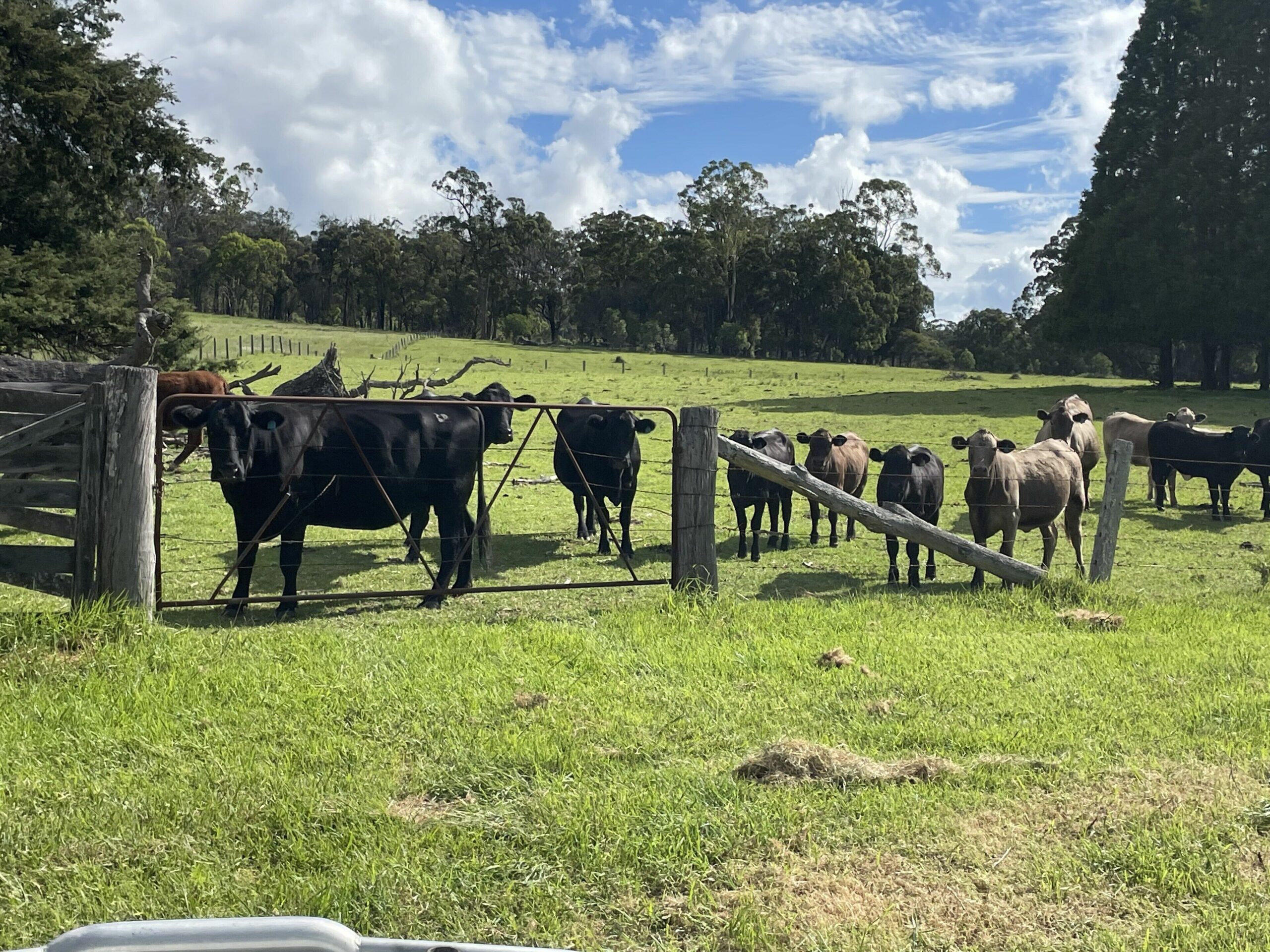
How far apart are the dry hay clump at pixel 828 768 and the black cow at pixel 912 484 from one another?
634 cm

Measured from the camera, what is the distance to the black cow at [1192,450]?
1750 centimetres

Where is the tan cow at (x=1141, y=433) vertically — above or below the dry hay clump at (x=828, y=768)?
above

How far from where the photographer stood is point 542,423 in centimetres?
2786

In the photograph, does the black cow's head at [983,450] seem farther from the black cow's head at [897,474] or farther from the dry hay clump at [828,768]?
the dry hay clump at [828,768]

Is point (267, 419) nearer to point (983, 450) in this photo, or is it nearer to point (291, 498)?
point (291, 498)

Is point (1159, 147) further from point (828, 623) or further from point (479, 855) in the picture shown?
point (479, 855)

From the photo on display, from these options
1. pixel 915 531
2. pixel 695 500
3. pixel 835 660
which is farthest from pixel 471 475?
pixel 835 660

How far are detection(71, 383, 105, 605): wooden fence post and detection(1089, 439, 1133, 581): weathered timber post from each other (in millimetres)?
8498

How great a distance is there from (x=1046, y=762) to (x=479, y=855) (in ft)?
9.43

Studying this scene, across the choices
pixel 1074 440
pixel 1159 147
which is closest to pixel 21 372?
pixel 1074 440

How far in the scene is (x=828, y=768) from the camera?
192 inches

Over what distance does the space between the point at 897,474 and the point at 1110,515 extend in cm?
272

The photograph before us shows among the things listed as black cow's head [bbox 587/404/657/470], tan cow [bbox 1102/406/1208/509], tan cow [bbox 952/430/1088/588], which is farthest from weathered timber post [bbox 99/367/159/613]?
tan cow [bbox 1102/406/1208/509]

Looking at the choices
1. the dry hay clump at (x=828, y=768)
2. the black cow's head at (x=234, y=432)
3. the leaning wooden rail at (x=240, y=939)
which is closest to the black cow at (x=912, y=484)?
the dry hay clump at (x=828, y=768)
